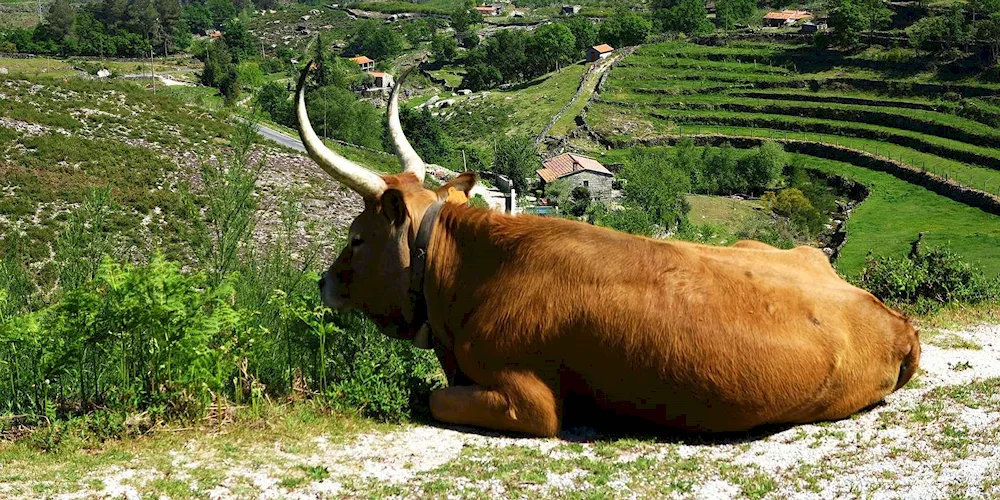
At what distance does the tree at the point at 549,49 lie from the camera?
15975 cm

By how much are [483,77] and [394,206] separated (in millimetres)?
151862

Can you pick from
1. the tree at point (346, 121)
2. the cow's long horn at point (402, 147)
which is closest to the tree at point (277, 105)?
the tree at point (346, 121)

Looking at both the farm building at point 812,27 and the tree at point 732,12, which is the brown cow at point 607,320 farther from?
the tree at point 732,12

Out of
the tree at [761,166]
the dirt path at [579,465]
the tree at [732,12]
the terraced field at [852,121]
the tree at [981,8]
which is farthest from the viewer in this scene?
the tree at [732,12]

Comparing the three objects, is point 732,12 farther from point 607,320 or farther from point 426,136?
point 607,320

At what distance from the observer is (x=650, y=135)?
111188 millimetres

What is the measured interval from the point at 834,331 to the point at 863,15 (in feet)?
419

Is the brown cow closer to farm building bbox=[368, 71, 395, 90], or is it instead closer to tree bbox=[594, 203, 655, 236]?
tree bbox=[594, 203, 655, 236]

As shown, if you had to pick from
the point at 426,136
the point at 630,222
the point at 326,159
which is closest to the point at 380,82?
the point at 426,136

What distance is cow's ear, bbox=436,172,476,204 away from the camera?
923cm

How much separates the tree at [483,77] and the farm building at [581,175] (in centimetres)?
6605

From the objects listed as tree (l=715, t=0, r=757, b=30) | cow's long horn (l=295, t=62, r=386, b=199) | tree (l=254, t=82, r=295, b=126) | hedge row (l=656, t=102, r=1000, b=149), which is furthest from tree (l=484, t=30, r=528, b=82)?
cow's long horn (l=295, t=62, r=386, b=199)

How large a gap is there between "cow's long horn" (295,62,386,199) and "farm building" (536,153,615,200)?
266 ft

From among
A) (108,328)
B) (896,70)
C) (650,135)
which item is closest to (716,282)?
(108,328)
